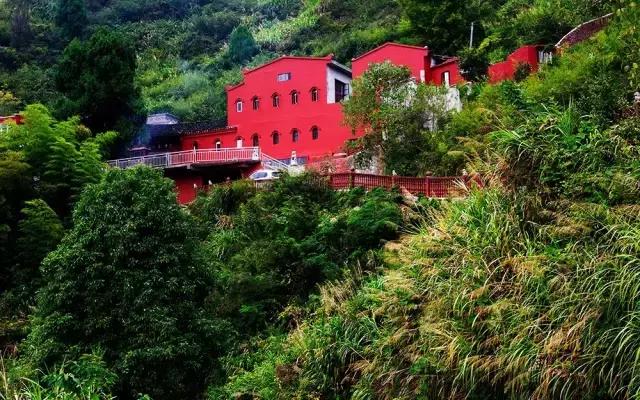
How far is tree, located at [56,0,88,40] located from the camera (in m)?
70.2

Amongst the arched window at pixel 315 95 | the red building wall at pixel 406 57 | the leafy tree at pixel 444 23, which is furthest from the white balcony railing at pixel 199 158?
the leafy tree at pixel 444 23

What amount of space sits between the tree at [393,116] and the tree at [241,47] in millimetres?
37556

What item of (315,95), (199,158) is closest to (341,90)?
(315,95)

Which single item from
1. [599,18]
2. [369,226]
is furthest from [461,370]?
[599,18]

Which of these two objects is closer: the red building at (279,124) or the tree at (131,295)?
the tree at (131,295)

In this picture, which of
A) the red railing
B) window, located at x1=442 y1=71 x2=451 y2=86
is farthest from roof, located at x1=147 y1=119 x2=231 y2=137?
the red railing

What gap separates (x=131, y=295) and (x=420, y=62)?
22004mm

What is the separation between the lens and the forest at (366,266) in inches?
444

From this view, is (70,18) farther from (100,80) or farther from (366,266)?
(366,266)

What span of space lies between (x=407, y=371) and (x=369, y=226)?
827 centimetres

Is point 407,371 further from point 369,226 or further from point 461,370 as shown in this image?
point 369,226

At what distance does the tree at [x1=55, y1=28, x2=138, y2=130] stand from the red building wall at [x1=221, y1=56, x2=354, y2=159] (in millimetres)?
4982

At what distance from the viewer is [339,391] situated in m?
14.0

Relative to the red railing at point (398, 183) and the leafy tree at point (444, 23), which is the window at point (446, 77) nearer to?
the leafy tree at point (444, 23)
